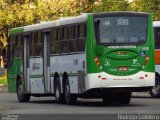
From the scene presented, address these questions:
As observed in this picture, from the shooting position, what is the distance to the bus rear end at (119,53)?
1022 inches

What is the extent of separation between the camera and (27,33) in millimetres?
32188

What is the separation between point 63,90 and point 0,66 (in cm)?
5730

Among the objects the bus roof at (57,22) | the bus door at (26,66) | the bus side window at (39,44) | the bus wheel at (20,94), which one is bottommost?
the bus wheel at (20,94)

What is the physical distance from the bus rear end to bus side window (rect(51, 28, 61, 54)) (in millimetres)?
3005

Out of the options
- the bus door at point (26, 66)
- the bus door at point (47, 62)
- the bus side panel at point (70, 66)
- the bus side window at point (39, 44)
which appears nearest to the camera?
the bus side panel at point (70, 66)

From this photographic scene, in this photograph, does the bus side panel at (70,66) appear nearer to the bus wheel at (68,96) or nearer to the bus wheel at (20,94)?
the bus wheel at (68,96)

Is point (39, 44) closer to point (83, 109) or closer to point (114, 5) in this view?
point (83, 109)

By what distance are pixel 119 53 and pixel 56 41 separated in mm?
3833

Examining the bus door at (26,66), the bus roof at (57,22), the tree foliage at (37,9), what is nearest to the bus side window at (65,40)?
the bus roof at (57,22)

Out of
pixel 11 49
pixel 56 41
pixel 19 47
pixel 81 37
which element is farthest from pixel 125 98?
pixel 11 49

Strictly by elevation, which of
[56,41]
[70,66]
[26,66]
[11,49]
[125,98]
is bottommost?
[125,98]

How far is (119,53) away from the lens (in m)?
26.1

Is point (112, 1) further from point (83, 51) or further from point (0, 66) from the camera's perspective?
point (83, 51)

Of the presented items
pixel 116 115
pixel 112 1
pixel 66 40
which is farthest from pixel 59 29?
pixel 112 1
